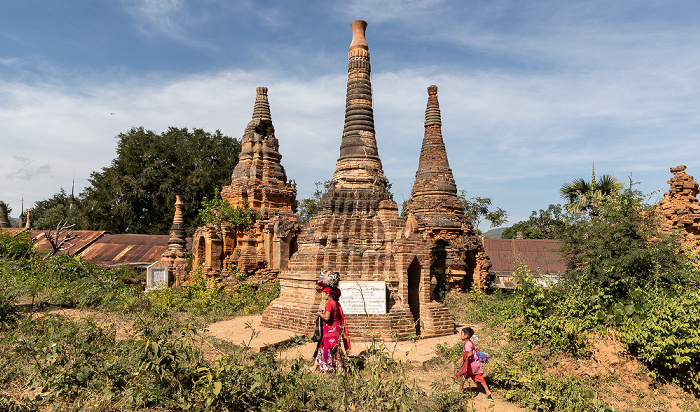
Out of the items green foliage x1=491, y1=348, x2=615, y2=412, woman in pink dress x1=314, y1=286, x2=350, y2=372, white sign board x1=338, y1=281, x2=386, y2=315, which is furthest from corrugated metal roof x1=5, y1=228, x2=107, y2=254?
green foliage x1=491, y1=348, x2=615, y2=412

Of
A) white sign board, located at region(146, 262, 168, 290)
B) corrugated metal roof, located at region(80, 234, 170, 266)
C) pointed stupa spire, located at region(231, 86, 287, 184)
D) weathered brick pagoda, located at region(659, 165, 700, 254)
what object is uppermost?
pointed stupa spire, located at region(231, 86, 287, 184)

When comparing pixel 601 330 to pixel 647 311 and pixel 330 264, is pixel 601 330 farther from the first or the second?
pixel 330 264

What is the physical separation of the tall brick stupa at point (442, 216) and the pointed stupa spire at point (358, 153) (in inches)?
177

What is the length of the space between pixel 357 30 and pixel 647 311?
904 cm

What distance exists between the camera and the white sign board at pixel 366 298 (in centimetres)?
927

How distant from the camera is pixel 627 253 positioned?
9211 mm

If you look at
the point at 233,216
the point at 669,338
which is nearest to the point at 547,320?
the point at 669,338

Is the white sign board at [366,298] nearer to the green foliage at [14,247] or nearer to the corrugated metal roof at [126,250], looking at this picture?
A: the green foliage at [14,247]

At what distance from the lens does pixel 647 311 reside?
7.25 meters

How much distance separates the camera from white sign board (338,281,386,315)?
9273 mm

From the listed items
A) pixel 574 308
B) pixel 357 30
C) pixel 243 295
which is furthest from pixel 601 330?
pixel 243 295

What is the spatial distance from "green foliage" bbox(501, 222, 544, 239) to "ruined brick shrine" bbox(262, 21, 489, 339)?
2881 cm

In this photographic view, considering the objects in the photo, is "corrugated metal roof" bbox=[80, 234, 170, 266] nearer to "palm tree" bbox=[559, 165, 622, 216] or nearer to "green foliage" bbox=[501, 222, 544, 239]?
"palm tree" bbox=[559, 165, 622, 216]

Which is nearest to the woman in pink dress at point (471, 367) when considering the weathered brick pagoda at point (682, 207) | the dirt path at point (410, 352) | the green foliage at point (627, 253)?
the dirt path at point (410, 352)
